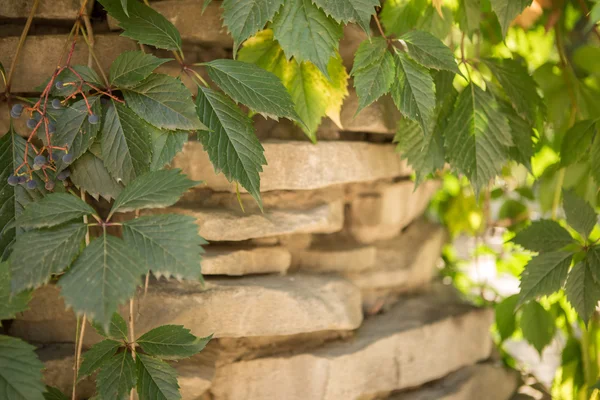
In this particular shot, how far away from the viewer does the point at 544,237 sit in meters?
1.08

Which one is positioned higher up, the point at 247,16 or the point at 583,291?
the point at 247,16

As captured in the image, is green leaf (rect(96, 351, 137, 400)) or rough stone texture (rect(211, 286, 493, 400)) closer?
green leaf (rect(96, 351, 137, 400))

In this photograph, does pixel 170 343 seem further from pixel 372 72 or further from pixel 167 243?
pixel 372 72

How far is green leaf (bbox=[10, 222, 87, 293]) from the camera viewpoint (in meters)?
0.75

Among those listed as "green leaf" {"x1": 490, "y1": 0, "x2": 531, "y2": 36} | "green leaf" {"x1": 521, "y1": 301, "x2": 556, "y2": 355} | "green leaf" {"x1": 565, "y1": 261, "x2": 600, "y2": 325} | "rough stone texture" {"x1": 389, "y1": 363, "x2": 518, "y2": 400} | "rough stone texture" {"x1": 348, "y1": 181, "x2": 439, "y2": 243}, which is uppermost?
"green leaf" {"x1": 490, "y1": 0, "x2": 531, "y2": 36}

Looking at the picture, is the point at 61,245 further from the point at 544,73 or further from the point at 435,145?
the point at 544,73

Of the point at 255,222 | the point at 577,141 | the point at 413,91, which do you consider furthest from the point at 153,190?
the point at 577,141

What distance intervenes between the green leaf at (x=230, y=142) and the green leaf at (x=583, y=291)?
0.53 meters

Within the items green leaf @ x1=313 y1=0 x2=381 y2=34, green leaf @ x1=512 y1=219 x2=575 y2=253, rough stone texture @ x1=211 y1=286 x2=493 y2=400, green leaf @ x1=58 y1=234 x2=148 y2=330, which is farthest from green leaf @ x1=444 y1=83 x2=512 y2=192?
green leaf @ x1=58 y1=234 x2=148 y2=330

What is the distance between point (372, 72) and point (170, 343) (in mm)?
511

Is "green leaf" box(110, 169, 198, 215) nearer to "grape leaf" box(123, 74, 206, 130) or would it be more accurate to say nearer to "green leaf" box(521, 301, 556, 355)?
"grape leaf" box(123, 74, 206, 130)

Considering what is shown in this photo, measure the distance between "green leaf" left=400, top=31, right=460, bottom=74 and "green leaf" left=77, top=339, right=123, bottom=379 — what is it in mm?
637

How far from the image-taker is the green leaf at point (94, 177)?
926 mm

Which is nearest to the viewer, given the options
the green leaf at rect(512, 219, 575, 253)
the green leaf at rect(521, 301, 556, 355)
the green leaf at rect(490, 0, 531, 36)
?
the green leaf at rect(490, 0, 531, 36)
